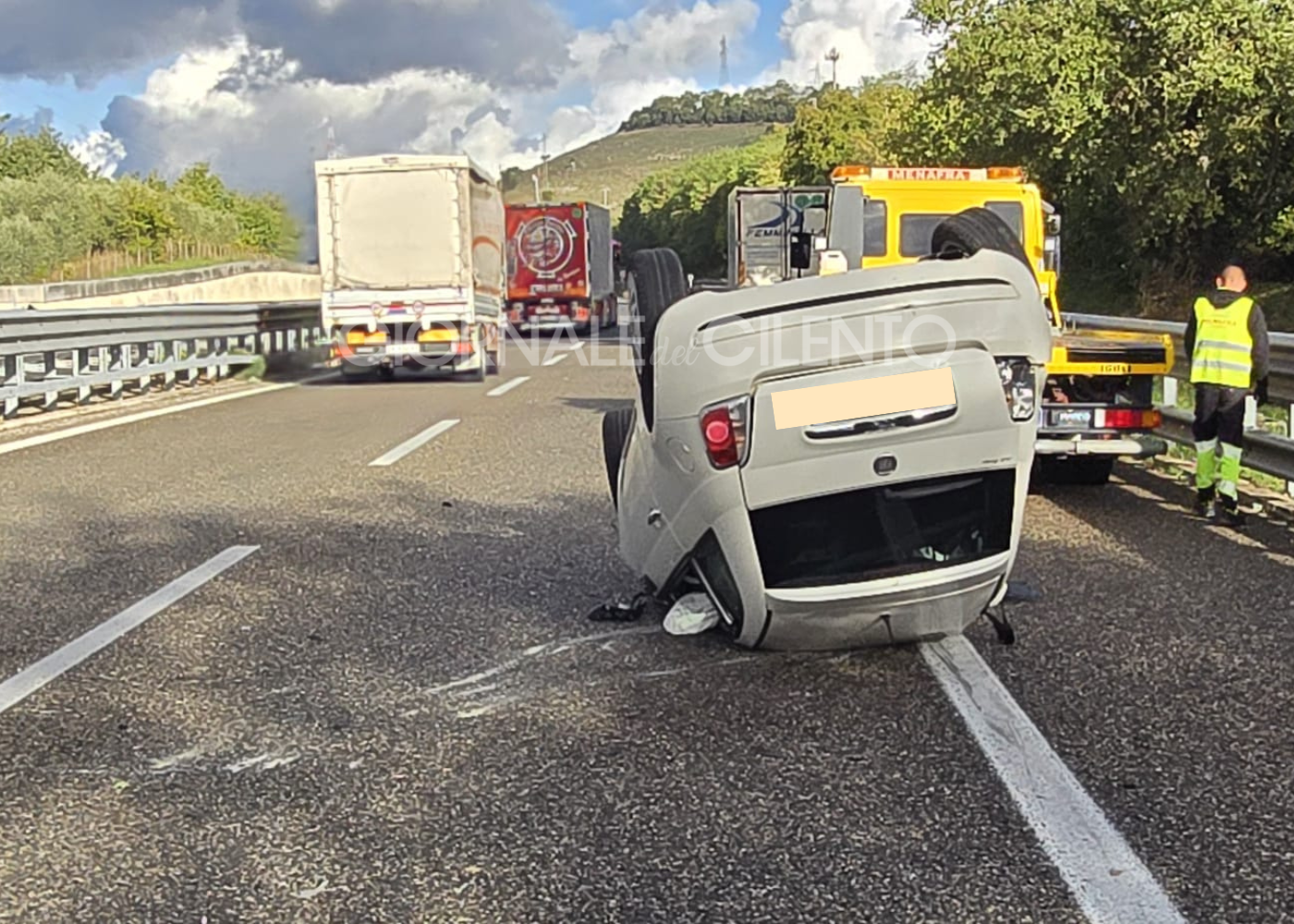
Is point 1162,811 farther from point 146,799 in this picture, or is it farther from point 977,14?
point 977,14

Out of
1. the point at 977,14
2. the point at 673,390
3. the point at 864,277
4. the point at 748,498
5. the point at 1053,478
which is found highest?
the point at 977,14

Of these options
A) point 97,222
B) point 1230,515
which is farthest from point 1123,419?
point 97,222

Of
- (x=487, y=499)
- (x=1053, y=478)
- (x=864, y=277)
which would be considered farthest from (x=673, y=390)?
(x=1053, y=478)

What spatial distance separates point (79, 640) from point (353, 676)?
1.29 meters

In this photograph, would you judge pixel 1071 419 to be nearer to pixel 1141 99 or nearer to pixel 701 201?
pixel 1141 99

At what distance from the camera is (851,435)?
165 inches

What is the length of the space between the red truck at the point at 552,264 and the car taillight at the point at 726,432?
3418cm

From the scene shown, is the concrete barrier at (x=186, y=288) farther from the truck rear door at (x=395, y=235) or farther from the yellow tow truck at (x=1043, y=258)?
the yellow tow truck at (x=1043, y=258)

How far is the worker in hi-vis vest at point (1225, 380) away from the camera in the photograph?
8.04 meters

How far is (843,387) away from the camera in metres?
4.18

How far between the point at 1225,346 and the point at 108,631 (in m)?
6.33

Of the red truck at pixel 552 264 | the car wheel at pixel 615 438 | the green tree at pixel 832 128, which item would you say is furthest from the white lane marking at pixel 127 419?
the green tree at pixel 832 128

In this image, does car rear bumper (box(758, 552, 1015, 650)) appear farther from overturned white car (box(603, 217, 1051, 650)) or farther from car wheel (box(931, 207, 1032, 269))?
car wheel (box(931, 207, 1032, 269))

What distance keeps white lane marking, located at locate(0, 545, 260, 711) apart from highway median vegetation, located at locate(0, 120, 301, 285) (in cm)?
4387
